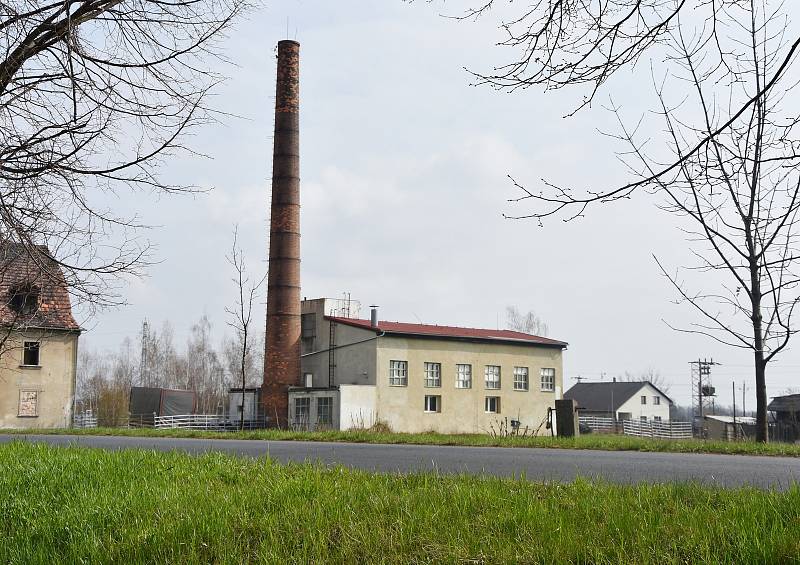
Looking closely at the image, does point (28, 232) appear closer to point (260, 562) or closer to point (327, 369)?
point (260, 562)

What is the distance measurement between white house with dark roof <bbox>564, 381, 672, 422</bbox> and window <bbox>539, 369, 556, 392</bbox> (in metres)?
35.1

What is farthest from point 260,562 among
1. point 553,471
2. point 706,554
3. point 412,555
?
point 553,471

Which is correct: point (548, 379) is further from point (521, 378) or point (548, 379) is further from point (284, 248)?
point (284, 248)

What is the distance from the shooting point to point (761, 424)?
17.7 metres

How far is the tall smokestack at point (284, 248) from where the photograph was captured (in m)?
39.9

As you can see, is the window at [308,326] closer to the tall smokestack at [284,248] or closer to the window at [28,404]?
the tall smokestack at [284,248]

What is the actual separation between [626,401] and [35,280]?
79196 millimetres

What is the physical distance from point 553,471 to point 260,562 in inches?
210

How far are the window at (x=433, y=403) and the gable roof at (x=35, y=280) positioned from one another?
89.9 feet

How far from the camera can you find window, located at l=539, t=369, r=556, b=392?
159 feet

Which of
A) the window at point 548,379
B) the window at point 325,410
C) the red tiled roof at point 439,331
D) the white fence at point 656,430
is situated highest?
the red tiled roof at point 439,331

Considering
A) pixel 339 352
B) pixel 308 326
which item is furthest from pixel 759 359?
pixel 308 326

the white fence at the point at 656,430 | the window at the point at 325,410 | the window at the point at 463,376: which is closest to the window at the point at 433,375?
the window at the point at 463,376

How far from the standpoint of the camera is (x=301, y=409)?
1597 inches
